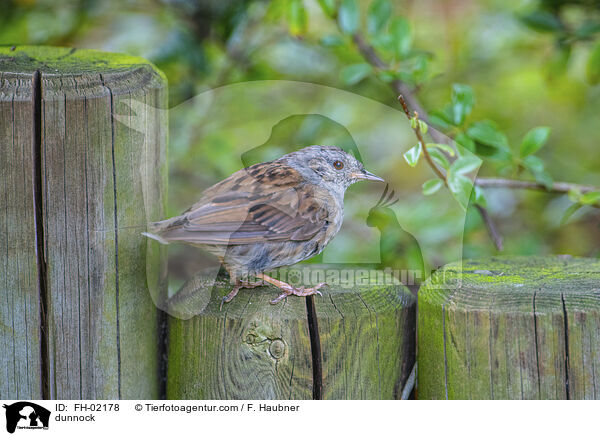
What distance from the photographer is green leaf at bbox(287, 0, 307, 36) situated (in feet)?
11.3

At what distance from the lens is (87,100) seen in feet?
7.33

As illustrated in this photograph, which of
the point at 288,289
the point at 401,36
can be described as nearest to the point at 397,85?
the point at 401,36

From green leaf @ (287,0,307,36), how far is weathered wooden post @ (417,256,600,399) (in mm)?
1675

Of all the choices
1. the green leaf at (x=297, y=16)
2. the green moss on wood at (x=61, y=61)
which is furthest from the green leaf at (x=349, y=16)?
the green moss on wood at (x=61, y=61)

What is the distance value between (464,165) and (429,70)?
858 millimetres

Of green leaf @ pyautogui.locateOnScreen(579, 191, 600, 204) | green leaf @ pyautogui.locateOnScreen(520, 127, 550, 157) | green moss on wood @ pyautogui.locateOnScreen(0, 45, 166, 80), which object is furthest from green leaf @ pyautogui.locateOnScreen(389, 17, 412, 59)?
green moss on wood @ pyautogui.locateOnScreen(0, 45, 166, 80)

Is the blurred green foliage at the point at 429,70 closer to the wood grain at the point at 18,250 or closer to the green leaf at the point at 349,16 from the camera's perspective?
the green leaf at the point at 349,16

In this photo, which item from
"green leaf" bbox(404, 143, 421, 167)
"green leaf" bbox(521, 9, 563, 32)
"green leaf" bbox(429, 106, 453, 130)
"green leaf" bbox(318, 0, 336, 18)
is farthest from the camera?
"green leaf" bbox(521, 9, 563, 32)

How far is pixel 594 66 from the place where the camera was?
3570 mm

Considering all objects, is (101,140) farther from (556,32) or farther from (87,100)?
(556,32)

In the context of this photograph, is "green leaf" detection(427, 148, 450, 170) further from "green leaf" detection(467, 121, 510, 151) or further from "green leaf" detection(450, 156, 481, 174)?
"green leaf" detection(467, 121, 510, 151)

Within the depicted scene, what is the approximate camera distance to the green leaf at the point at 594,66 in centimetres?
356

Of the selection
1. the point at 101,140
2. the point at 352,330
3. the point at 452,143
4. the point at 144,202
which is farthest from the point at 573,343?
the point at 101,140

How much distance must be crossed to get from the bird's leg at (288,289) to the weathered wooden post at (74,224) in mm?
504
